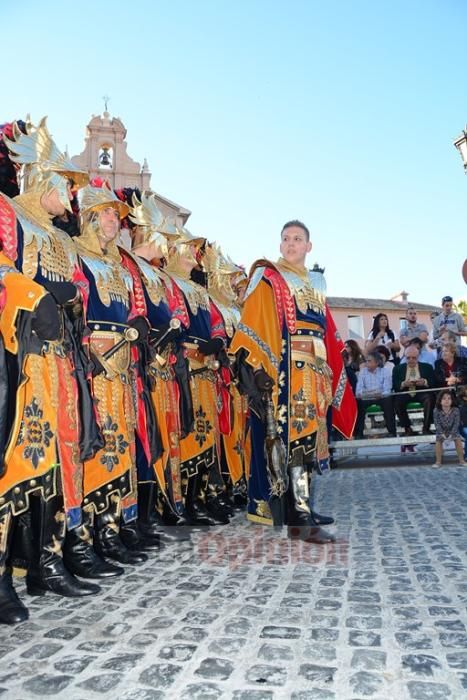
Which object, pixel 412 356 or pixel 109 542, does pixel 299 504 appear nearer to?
pixel 109 542

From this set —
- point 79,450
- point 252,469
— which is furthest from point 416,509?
point 79,450

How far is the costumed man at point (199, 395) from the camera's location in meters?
4.81

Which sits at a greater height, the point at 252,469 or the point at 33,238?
the point at 33,238

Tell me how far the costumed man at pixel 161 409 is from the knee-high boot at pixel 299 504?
2.71 feet

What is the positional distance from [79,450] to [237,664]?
156 cm

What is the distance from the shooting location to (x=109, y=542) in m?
3.53

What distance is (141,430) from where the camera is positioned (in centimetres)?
396

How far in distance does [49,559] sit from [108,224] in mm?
2250

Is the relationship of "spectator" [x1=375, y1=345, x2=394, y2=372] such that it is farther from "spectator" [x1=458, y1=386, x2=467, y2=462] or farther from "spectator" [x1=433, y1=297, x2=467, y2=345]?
"spectator" [x1=458, y1=386, x2=467, y2=462]

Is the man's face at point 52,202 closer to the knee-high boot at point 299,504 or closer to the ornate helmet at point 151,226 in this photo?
the ornate helmet at point 151,226

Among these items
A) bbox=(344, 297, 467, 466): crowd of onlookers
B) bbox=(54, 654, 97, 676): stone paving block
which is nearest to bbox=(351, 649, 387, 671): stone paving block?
bbox=(54, 654, 97, 676): stone paving block

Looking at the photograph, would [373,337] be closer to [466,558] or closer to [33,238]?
[466,558]

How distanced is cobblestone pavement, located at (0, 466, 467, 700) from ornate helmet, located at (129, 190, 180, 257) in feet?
8.78

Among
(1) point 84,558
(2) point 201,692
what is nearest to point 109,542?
(1) point 84,558
